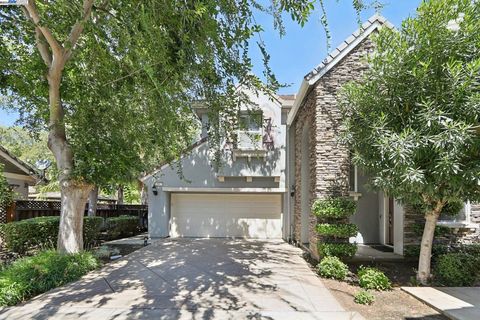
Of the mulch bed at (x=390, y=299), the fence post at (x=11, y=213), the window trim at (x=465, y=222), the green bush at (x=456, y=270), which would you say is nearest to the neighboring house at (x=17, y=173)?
the fence post at (x=11, y=213)

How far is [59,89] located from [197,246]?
7.11 meters

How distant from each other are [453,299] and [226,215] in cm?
957

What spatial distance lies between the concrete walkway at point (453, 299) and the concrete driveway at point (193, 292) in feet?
5.46

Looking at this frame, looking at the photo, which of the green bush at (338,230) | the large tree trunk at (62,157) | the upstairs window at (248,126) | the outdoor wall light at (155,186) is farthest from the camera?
the outdoor wall light at (155,186)

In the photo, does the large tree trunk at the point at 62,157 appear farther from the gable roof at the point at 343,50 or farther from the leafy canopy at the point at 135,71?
the gable roof at the point at 343,50

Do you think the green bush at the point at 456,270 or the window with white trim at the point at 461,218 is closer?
the green bush at the point at 456,270

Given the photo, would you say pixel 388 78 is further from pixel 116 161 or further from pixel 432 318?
pixel 116 161

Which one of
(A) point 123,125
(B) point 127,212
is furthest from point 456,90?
(B) point 127,212

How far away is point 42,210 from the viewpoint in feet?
41.5

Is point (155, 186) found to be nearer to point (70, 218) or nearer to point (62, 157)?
point (70, 218)

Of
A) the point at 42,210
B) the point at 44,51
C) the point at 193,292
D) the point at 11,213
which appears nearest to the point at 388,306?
the point at 193,292

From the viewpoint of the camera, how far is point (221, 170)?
1316 cm

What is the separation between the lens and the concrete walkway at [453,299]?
16.8 ft

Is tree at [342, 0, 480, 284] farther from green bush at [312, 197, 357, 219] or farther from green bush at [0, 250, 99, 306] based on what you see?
green bush at [0, 250, 99, 306]
